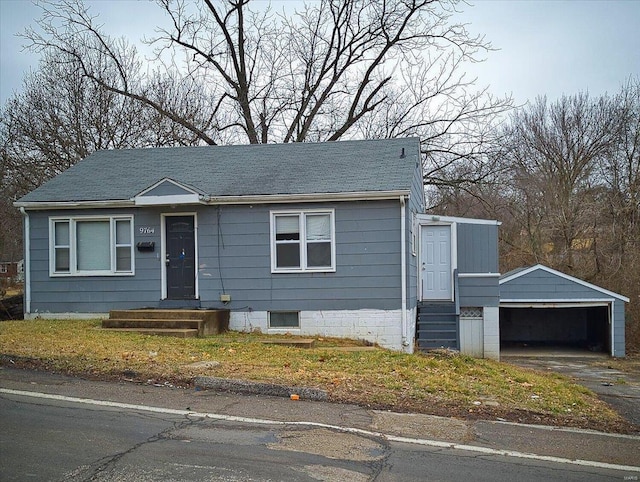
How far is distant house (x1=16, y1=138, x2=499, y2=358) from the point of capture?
14859 millimetres

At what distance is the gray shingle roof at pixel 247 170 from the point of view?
15.4 m

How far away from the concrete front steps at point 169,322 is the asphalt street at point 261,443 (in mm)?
5340

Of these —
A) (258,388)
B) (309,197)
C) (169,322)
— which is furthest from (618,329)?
(258,388)

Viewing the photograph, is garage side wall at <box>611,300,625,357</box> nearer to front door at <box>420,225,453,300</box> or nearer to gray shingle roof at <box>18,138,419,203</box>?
front door at <box>420,225,453,300</box>

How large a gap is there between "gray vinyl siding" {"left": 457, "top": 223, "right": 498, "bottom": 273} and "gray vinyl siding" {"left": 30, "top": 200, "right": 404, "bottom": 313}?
14.6 ft

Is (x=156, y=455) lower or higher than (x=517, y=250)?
lower

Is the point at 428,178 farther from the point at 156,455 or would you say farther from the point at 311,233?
the point at 156,455

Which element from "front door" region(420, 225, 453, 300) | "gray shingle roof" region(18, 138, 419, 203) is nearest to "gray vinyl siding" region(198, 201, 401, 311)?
"gray shingle roof" region(18, 138, 419, 203)

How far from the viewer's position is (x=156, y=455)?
602 cm

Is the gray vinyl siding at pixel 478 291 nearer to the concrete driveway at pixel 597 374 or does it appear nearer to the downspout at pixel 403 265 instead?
the concrete driveway at pixel 597 374

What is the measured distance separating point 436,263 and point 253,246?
219 inches

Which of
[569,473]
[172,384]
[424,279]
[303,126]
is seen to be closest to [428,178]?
[303,126]

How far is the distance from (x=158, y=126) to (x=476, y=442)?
90.9 feet

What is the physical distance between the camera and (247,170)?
56.1 ft
